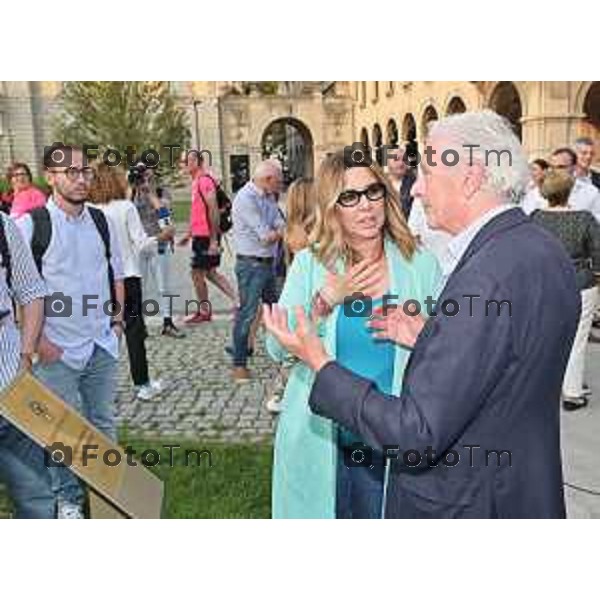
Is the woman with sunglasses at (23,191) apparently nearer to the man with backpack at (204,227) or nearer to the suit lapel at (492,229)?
the man with backpack at (204,227)

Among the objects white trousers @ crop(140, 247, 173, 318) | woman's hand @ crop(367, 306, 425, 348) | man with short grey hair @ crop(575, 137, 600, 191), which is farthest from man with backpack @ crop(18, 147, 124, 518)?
man with short grey hair @ crop(575, 137, 600, 191)

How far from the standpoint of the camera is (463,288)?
143cm

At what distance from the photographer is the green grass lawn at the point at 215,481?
3.49m

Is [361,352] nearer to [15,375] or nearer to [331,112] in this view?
[15,375]

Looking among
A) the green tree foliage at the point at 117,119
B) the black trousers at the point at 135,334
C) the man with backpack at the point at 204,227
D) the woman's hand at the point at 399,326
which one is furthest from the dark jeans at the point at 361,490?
the green tree foliage at the point at 117,119

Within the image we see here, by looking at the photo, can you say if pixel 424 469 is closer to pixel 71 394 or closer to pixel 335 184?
pixel 335 184

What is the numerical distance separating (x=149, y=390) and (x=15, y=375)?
9.69ft

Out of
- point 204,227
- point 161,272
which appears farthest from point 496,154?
point 161,272

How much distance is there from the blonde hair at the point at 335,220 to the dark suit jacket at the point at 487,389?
100cm

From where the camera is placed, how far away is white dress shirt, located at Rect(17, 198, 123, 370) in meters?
3.12

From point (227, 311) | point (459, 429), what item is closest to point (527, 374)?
point (459, 429)

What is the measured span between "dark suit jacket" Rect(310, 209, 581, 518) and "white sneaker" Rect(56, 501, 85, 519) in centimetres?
Answer: 222

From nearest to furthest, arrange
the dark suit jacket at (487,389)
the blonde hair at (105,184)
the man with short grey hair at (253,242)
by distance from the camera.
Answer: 1. the dark suit jacket at (487,389)
2. the blonde hair at (105,184)
3. the man with short grey hair at (253,242)

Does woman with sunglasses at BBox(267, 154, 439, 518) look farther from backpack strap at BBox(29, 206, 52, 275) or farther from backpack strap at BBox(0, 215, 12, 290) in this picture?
backpack strap at BBox(29, 206, 52, 275)
